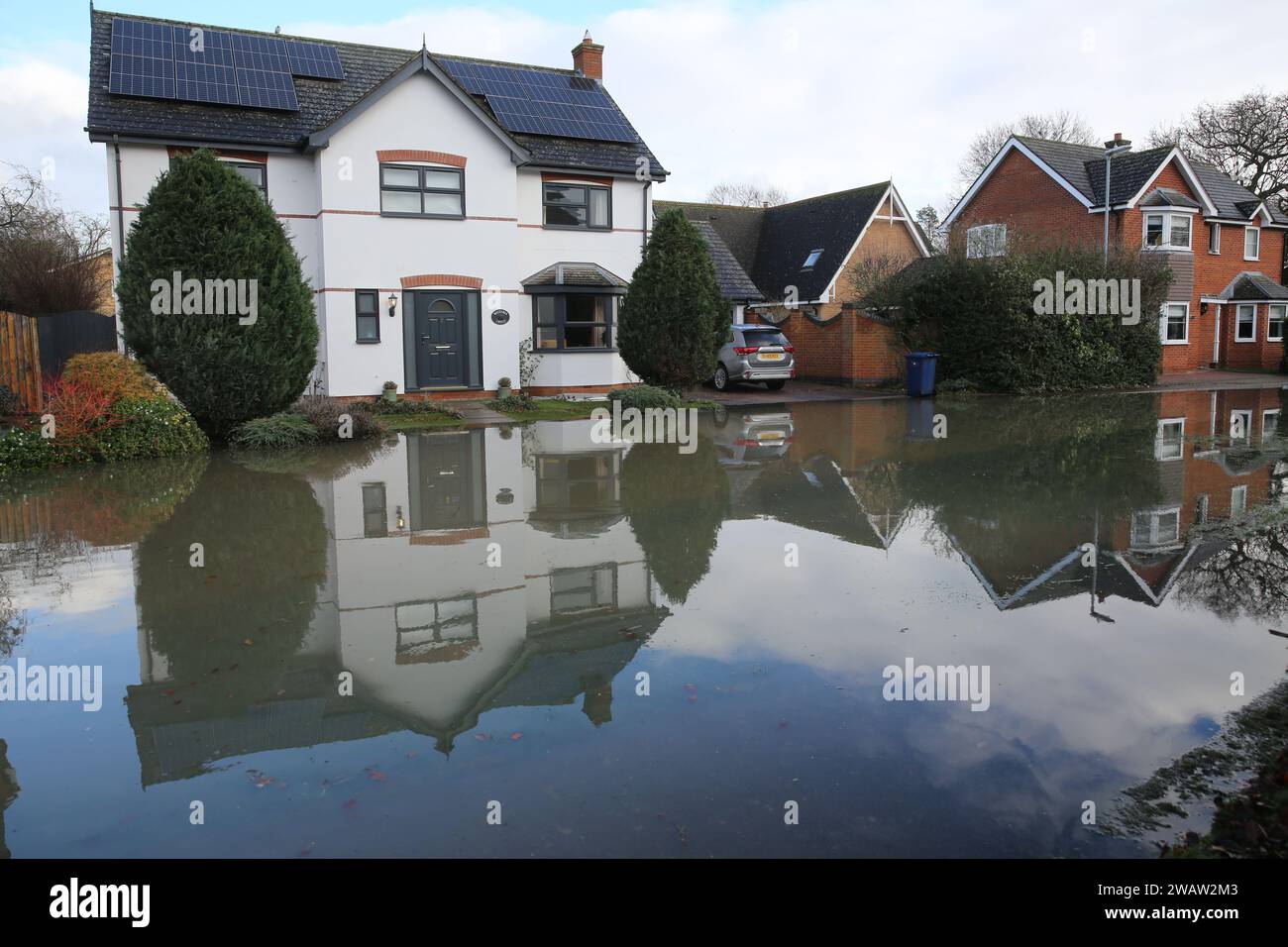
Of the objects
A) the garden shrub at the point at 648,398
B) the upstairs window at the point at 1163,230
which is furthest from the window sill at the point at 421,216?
the upstairs window at the point at 1163,230

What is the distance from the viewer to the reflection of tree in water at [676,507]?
828 cm

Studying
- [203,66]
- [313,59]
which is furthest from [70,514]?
[313,59]

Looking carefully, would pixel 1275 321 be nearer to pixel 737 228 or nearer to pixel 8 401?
pixel 737 228

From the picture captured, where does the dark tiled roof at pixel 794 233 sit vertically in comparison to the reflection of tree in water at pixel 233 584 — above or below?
above

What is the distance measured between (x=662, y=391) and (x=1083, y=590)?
14.2 metres

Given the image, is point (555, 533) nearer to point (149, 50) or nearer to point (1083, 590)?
point (1083, 590)

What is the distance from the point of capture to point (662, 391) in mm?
21094

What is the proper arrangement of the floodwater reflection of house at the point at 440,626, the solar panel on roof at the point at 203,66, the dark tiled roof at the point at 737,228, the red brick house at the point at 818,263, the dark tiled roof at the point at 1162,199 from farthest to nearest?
the dark tiled roof at the point at 737,228 → the dark tiled roof at the point at 1162,199 → the red brick house at the point at 818,263 → the solar panel on roof at the point at 203,66 → the floodwater reflection of house at the point at 440,626

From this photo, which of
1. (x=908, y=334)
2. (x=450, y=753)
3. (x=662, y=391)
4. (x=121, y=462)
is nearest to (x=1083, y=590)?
(x=450, y=753)

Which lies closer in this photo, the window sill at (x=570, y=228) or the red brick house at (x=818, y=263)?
the window sill at (x=570, y=228)

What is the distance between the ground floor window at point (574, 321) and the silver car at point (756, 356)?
3448 mm
